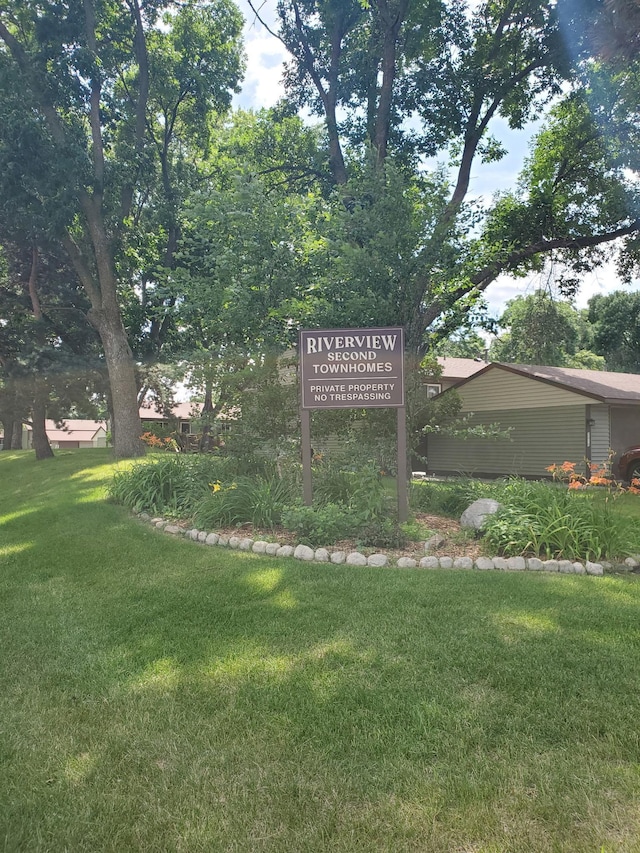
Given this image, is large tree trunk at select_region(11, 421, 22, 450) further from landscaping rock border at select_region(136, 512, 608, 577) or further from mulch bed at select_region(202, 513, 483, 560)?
landscaping rock border at select_region(136, 512, 608, 577)

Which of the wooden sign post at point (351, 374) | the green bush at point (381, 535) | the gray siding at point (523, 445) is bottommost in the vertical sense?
the green bush at point (381, 535)

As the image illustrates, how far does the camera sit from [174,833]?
1.90m

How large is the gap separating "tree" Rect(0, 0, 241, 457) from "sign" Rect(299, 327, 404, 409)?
922cm

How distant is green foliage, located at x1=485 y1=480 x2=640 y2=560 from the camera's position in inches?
218

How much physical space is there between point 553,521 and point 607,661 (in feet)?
8.78

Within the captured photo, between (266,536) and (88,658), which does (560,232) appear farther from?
(88,658)

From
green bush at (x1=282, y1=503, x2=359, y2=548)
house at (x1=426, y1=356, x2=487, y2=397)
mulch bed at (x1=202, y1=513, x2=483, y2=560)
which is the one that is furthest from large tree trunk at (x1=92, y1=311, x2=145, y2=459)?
house at (x1=426, y1=356, x2=487, y2=397)

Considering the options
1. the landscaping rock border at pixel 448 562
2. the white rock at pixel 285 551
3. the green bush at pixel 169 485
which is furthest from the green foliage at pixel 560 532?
the green bush at pixel 169 485

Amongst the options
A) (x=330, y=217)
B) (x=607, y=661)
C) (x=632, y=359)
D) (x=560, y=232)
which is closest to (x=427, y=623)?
(x=607, y=661)

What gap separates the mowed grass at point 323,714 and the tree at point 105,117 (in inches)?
458

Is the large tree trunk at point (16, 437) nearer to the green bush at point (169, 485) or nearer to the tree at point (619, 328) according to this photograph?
the green bush at point (169, 485)

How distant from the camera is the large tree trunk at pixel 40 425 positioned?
19777 mm

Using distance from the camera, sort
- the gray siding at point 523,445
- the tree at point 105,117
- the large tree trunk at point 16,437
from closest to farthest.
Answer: the tree at point 105,117, the gray siding at point 523,445, the large tree trunk at point 16,437

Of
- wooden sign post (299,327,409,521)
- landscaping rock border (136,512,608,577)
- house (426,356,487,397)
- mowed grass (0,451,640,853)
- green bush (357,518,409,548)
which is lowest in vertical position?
mowed grass (0,451,640,853)
